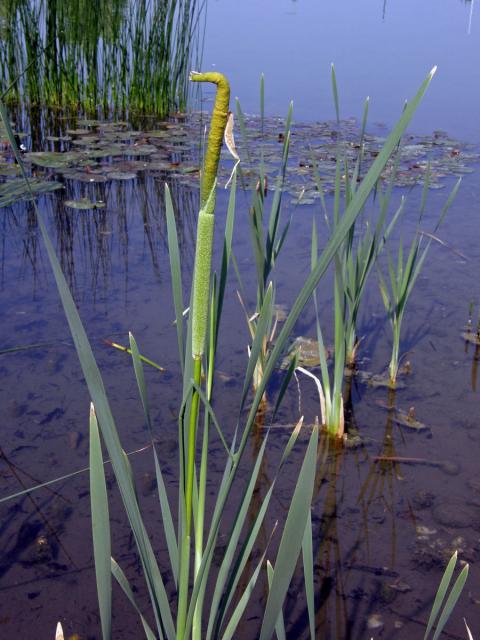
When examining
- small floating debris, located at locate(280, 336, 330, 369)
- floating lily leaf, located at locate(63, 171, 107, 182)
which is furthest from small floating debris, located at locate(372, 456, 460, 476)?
floating lily leaf, located at locate(63, 171, 107, 182)

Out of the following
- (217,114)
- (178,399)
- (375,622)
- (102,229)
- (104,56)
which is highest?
(104,56)

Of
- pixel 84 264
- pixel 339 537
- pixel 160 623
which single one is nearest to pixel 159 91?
pixel 84 264

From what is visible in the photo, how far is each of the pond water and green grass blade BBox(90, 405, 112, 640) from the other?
66 centimetres

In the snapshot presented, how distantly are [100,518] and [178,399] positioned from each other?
160cm

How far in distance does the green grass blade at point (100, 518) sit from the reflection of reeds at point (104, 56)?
17.6 ft

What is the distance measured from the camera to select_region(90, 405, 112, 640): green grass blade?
2.80ft

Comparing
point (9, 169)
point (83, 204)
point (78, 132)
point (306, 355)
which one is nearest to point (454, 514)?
point (306, 355)

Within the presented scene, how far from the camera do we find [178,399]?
2.47m

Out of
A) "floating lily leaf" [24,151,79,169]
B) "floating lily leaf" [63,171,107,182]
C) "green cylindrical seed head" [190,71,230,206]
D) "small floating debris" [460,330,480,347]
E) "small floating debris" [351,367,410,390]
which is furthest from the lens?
"floating lily leaf" [24,151,79,169]

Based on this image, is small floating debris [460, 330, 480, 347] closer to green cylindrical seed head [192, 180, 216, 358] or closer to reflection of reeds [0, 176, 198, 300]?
reflection of reeds [0, 176, 198, 300]

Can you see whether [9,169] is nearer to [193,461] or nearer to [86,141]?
[86,141]

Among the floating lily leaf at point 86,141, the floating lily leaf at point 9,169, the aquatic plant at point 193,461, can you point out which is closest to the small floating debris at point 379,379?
the aquatic plant at point 193,461

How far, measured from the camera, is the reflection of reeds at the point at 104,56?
18.8 feet

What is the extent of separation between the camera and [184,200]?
14.5ft
